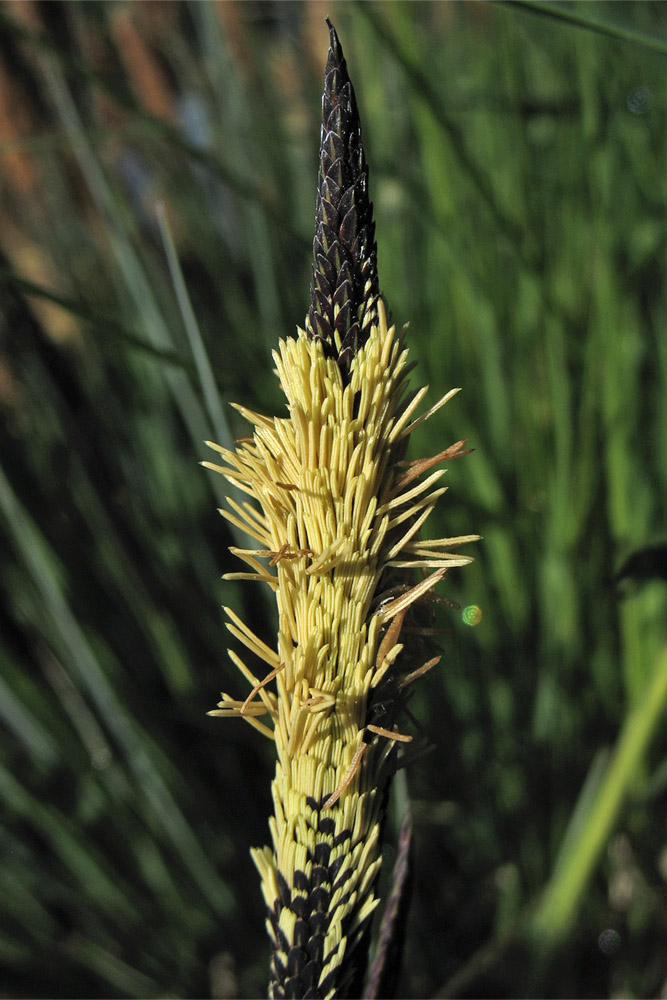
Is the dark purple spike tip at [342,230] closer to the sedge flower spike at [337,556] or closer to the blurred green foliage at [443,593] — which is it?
the sedge flower spike at [337,556]

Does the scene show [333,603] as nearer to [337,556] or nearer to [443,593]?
[337,556]

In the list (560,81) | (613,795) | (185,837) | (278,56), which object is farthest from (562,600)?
(278,56)

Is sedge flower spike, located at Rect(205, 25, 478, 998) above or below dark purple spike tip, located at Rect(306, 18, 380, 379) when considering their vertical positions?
below

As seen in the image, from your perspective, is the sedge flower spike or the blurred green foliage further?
the blurred green foliage

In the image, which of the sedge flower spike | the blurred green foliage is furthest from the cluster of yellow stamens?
the blurred green foliage

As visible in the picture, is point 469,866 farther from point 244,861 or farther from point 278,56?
point 278,56

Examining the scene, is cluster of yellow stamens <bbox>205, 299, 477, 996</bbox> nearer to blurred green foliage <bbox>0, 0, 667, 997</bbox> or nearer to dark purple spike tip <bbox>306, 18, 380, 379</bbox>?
dark purple spike tip <bbox>306, 18, 380, 379</bbox>
